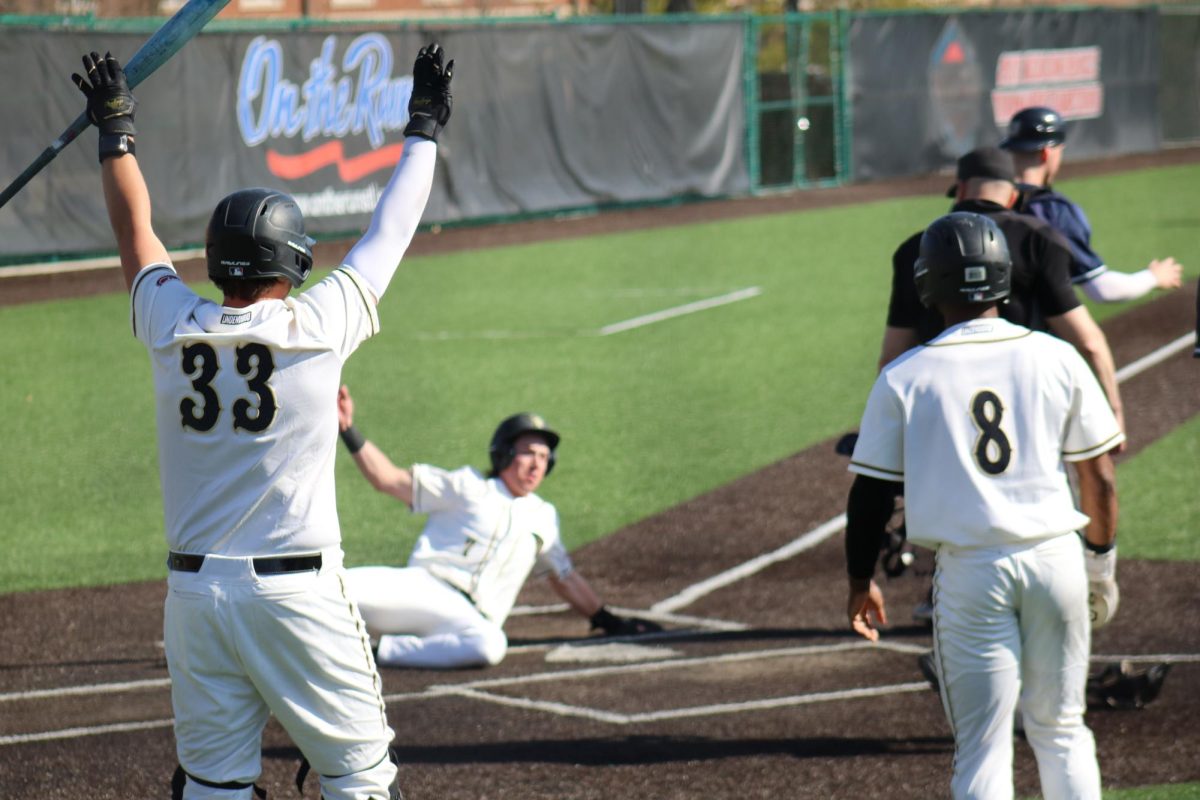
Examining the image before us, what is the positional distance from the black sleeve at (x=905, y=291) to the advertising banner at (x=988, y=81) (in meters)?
28.7

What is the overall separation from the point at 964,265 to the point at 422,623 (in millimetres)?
3836

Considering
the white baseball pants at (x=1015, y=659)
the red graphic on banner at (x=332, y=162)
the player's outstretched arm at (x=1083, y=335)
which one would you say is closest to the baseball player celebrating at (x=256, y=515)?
the white baseball pants at (x=1015, y=659)

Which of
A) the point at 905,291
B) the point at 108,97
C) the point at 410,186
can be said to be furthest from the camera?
the point at 905,291

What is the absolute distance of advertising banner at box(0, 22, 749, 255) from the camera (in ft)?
68.1

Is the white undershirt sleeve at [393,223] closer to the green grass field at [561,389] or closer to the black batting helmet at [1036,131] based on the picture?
the black batting helmet at [1036,131]

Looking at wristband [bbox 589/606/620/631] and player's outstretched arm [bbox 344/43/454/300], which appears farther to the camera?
wristband [bbox 589/606/620/631]

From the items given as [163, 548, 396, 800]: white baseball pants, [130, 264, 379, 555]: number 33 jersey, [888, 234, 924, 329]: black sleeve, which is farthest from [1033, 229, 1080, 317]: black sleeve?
[163, 548, 396, 800]: white baseball pants

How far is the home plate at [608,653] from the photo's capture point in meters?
7.67

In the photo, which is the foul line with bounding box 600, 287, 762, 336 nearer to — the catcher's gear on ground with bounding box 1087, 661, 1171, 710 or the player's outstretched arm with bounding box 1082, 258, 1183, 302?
the player's outstretched arm with bounding box 1082, 258, 1183, 302

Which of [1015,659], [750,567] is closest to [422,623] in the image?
[750,567]

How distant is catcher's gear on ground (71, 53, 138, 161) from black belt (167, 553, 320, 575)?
1172 millimetres

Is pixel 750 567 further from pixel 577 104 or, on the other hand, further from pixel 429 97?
pixel 577 104

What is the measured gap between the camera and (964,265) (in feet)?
15.3

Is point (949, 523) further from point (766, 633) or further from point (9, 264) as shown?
point (9, 264)
